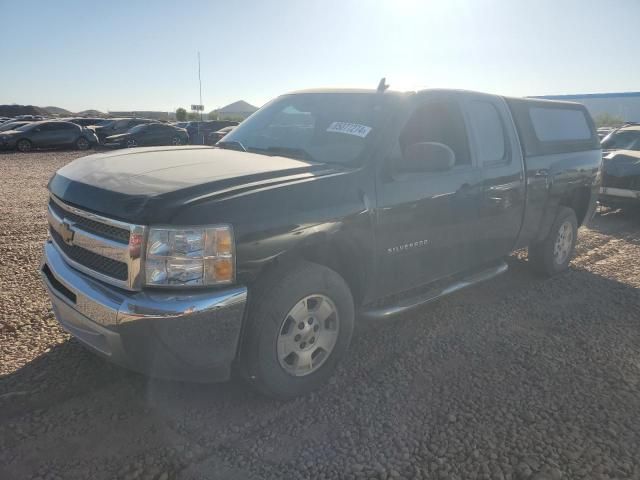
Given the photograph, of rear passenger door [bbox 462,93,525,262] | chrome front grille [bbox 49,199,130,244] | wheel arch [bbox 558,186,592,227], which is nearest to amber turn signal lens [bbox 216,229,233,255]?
chrome front grille [bbox 49,199,130,244]

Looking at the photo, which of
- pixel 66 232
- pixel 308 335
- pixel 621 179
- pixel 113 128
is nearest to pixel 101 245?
pixel 66 232

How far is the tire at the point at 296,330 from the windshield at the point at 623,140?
9.57 metres

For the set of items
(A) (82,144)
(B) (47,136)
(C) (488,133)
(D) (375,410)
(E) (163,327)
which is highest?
(C) (488,133)

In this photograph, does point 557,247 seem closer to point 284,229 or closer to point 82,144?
point 284,229

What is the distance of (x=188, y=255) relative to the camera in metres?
2.43

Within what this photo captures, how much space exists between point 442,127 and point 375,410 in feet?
7.70

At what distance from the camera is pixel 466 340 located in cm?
391

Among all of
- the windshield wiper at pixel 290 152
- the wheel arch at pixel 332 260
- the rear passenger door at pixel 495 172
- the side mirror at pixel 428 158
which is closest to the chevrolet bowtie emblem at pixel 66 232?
the wheel arch at pixel 332 260

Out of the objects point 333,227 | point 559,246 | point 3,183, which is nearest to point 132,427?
point 333,227

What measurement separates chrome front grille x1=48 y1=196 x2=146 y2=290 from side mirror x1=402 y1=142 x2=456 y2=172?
1822mm

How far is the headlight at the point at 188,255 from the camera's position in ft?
7.89

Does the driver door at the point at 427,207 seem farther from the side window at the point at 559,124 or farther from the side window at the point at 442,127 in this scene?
the side window at the point at 559,124

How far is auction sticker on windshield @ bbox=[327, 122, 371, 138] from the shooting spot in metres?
3.45

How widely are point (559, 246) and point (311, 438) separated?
13.3 ft
